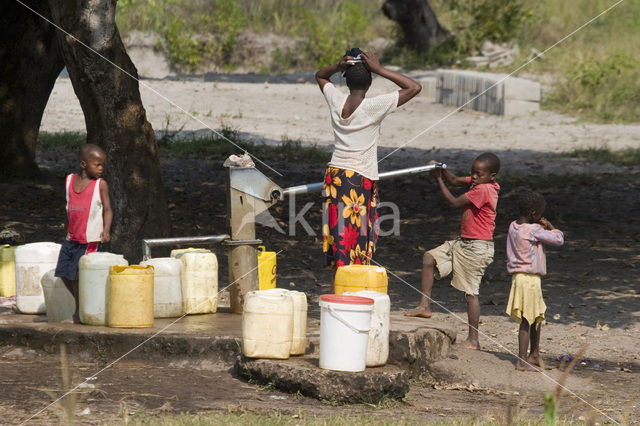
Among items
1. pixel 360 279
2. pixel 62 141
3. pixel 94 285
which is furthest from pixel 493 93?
pixel 94 285

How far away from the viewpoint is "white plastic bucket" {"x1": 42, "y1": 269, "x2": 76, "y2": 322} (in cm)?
683

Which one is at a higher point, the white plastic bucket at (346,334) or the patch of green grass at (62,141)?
the patch of green grass at (62,141)

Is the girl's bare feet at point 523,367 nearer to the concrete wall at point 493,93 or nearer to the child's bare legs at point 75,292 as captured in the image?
the child's bare legs at point 75,292

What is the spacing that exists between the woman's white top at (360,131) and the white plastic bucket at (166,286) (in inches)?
49.3

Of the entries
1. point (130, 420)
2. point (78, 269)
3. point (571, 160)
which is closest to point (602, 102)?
point (571, 160)

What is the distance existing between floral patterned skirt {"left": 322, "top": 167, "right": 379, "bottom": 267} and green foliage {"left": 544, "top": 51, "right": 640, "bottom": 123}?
43.6 ft

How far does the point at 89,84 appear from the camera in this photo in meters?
9.00

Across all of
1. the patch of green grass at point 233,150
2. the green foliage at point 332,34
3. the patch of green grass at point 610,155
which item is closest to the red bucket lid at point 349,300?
the patch of green grass at point 233,150

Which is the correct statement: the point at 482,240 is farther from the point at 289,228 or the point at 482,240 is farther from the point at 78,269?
the point at 289,228

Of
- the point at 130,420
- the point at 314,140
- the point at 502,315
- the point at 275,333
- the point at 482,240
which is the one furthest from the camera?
the point at 314,140

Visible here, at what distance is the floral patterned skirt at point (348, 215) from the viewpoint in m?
6.57

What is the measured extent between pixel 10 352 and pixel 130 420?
5.94ft

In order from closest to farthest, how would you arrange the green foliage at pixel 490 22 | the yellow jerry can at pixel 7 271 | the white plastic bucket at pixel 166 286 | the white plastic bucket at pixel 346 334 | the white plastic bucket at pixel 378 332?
the white plastic bucket at pixel 346 334, the white plastic bucket at pixel 378 332, the white plastic bucket at pixel 166 286, the yellow jerry can at pixel 7 271, the green foliage at pixel 490 22

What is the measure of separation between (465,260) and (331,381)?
162 centimetres
